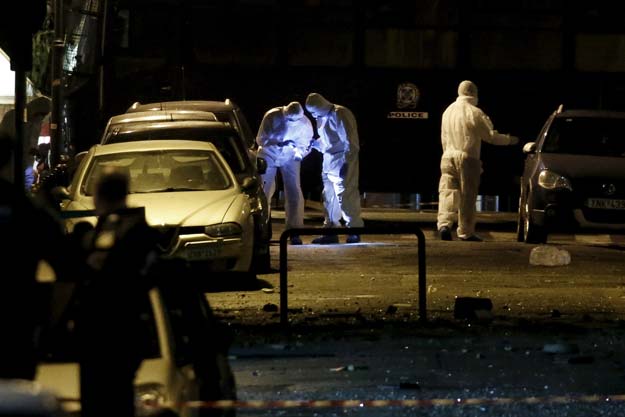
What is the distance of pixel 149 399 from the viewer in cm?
646

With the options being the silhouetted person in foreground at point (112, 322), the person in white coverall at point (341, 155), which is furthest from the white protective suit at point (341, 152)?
the silhouetted person in foreground at point (112, 322)

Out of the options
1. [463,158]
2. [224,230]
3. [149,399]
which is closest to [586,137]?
[463,158]

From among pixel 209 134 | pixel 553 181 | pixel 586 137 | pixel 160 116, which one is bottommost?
pixel 553 181

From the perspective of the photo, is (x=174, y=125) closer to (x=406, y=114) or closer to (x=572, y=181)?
(x=572, y=181)

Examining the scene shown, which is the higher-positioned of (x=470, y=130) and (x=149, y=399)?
(x=470, y=130)

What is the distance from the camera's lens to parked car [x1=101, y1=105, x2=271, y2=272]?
14984mm

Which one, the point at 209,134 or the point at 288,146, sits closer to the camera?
the point at 209,134

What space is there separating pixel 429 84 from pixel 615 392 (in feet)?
44.9

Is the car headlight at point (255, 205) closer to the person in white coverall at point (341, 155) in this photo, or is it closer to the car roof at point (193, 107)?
the person in white coverall at point (341, 155)

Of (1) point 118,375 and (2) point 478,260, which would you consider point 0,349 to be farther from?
(2) point 478,260

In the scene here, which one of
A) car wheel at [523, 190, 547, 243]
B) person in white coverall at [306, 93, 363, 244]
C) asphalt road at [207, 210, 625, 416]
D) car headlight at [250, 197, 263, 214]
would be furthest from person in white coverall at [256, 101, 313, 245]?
car headlight at [250, 197, 263, 214]

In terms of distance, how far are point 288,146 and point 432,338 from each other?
7826mm

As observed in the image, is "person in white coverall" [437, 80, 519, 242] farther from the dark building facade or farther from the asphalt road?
the dark building facade

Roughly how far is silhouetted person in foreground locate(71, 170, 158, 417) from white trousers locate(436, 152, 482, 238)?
13.2 m
